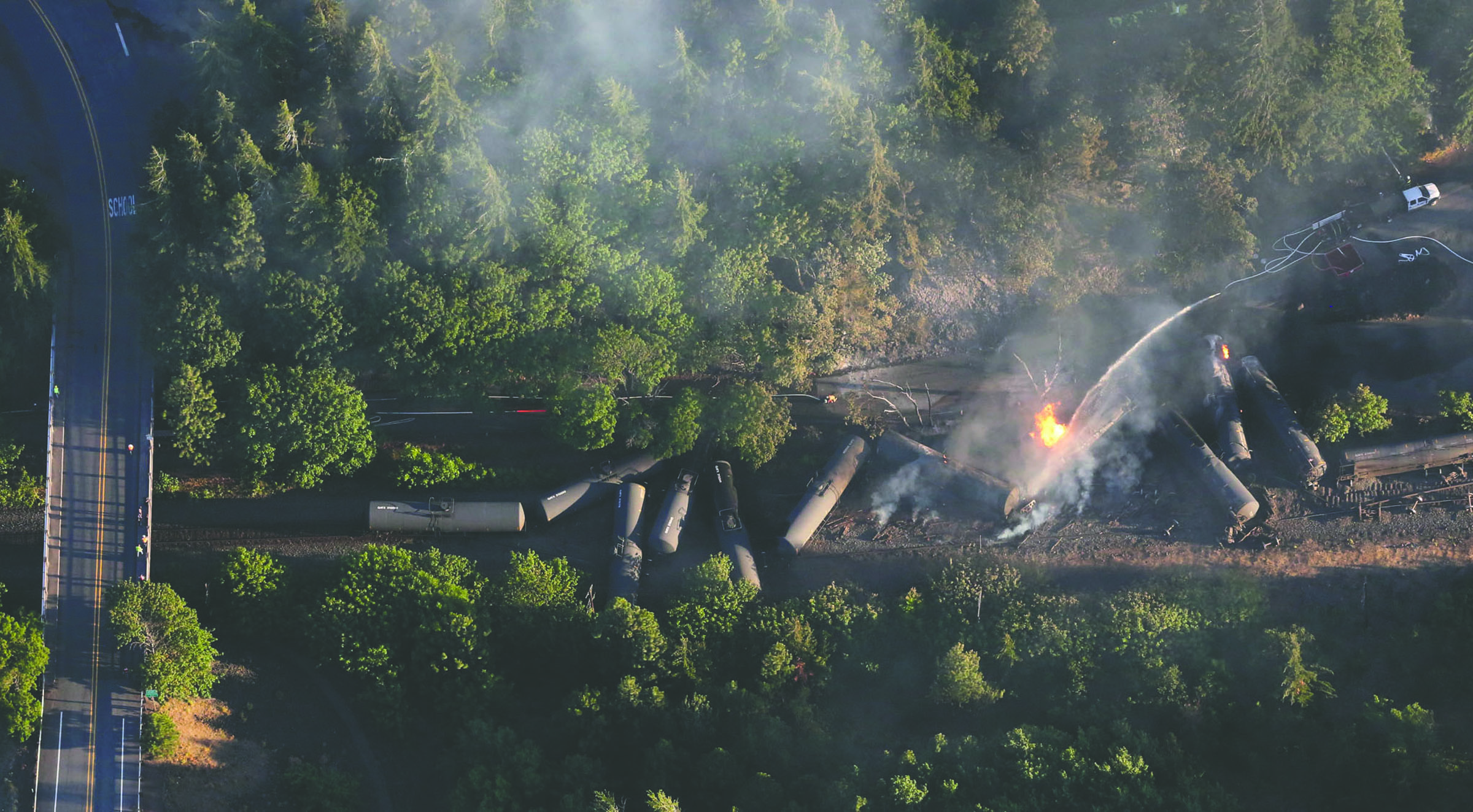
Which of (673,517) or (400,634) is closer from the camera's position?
(400,634)

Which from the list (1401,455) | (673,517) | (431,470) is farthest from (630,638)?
(1401,455)

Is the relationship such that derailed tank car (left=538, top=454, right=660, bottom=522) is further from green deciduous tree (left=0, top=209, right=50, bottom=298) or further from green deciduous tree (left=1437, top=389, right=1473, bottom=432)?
green deciduous tree (left=1437, top=389, right=1473, bottom=432)

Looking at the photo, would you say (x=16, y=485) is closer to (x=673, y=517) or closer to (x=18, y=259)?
(x=18, y=259)

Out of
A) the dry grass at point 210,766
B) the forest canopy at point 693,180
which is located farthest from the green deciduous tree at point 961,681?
the dry grass at point 210,766

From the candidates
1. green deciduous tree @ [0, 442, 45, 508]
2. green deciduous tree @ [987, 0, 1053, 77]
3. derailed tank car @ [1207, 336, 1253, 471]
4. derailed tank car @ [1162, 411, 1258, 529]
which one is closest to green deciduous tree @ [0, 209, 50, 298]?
green deciduous tree @ [0, 442, 45, 508]

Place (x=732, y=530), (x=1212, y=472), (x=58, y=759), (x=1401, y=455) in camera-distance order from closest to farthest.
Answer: (x=58, y=759) < (x=1401, y=455) < (x=1212, y=472) < (x=732, y=530)

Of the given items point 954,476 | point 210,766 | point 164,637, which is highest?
point 954,476

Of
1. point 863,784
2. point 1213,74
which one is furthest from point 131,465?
point 1213,74
